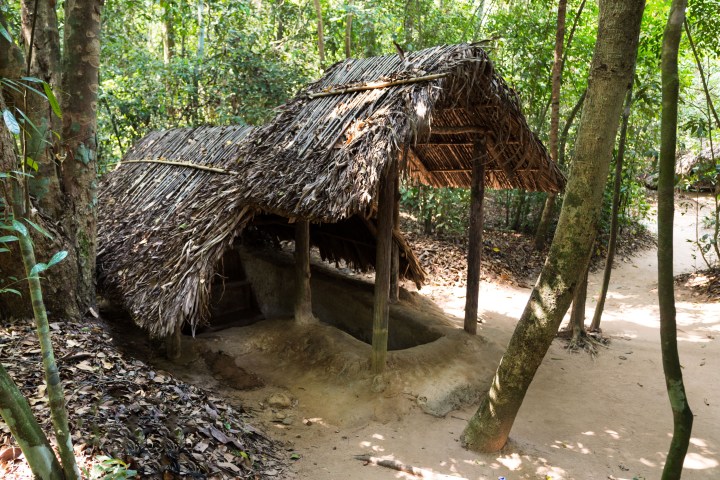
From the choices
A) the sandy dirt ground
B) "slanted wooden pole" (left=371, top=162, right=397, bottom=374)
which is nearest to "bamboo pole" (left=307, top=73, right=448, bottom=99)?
"slanted wooden pole" (left=371, top=162, right=397, bottom=374)

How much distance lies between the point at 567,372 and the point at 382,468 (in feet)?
9.90

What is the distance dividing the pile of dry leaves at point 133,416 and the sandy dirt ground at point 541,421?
Result: 0.57m

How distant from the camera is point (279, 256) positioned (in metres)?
8.09

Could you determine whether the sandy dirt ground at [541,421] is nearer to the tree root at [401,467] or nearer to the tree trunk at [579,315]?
the tree root at [401,467]

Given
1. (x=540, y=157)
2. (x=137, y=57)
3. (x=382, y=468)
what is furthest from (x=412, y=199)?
(x=382, y=468)

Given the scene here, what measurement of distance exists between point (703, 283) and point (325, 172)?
7.72 m

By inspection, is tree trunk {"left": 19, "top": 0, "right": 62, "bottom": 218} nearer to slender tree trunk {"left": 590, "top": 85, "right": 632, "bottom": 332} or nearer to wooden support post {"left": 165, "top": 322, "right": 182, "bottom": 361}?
wooden support post {"left": 165, "top": 322, "right": 182, "bottom": 361}

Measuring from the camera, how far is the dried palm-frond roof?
4562 mm

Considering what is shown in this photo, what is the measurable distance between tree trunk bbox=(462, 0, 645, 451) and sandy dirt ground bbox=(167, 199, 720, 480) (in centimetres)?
48

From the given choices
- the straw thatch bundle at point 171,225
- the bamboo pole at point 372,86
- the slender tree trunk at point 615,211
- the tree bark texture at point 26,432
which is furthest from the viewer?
the slender tree trunk at point 615,211

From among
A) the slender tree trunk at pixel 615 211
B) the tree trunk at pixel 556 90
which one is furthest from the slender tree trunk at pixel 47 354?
the tree trunk at pixel 556 90

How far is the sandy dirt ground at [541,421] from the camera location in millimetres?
4094

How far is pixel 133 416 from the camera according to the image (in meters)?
3.30

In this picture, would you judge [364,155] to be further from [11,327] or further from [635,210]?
[635,210]
